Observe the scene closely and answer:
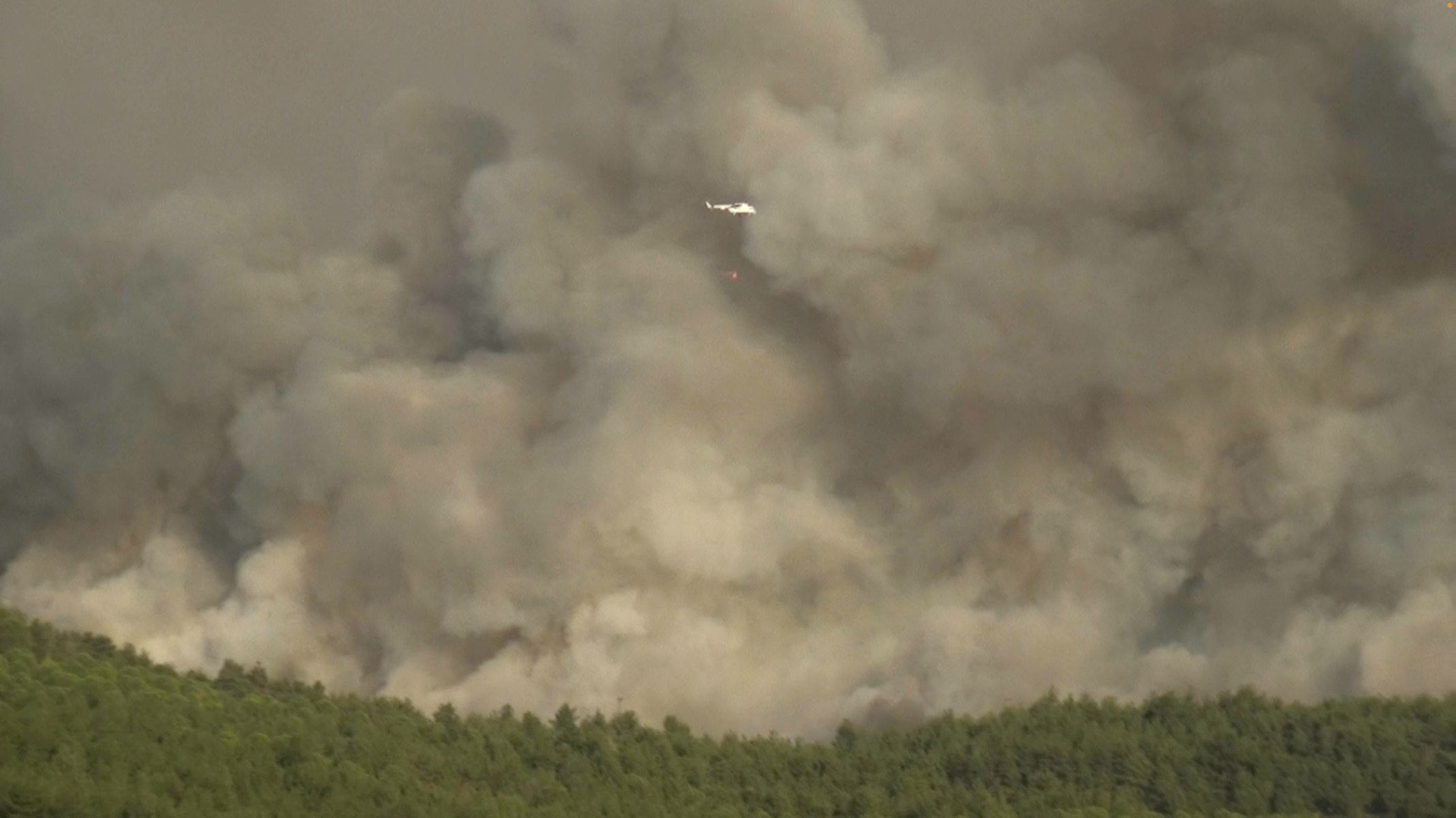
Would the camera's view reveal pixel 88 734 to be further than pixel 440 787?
Result: No

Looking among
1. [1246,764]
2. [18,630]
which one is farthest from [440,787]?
[1246,764]

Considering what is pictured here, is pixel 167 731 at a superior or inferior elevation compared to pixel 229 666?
inferior

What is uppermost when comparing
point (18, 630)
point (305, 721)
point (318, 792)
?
point (18, 630)

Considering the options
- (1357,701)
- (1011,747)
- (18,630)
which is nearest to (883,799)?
(1011,747)

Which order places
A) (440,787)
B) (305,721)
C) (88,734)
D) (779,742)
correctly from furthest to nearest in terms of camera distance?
(779,742) → (305,721) → (440,787) → (88,734)

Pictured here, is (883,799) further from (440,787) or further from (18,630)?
(18,630)

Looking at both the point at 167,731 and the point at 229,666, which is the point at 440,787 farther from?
the point at 229,666

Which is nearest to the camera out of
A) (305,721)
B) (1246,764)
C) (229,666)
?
(305,721)
